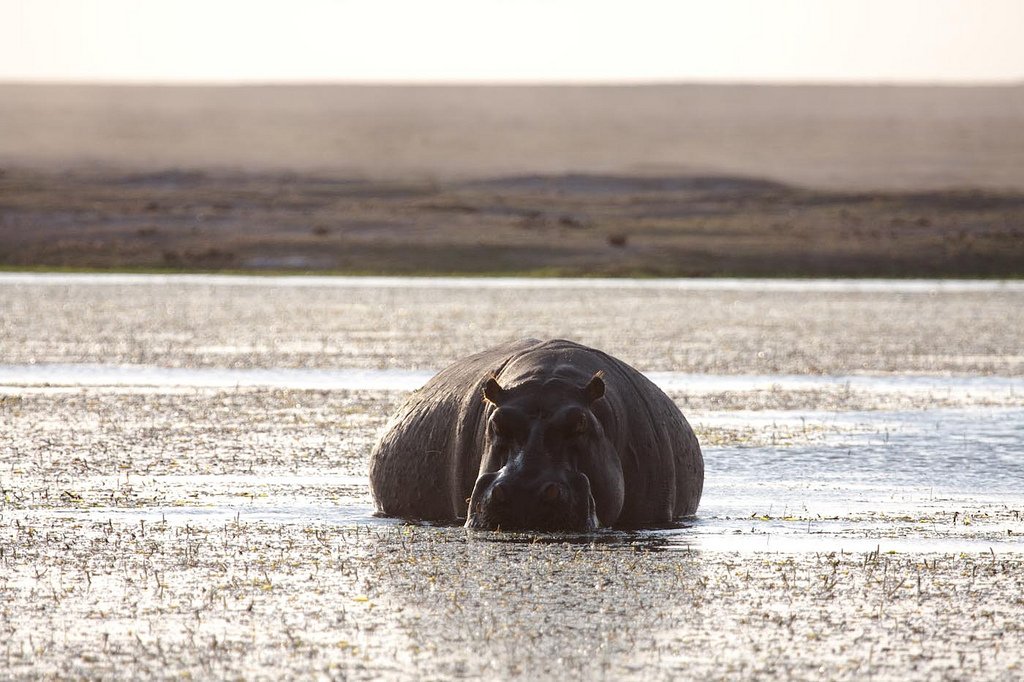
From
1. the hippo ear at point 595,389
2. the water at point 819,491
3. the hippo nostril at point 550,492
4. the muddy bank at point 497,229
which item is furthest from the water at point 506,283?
the hippo nostril at point 550,492

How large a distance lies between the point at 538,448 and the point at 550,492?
10.9 inches

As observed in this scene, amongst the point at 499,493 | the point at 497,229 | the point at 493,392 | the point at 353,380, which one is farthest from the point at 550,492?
the point at 497,229

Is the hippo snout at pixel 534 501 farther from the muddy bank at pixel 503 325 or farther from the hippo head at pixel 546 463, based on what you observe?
the muddy bank at pixel 503 325

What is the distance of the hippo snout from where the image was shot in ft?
32.2

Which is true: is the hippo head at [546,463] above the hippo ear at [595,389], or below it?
below

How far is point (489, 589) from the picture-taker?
8.68 meters

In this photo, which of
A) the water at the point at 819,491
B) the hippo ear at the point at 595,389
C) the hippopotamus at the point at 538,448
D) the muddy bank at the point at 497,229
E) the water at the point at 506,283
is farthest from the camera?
the muddy bank at the point at 497,229

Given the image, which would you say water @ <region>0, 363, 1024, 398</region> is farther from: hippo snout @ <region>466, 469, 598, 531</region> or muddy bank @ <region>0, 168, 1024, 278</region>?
muddy bank @ <region>0, 168, 1024, 278</region>

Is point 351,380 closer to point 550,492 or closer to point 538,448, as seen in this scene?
point 538,448

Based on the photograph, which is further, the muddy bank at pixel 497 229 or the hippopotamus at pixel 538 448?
the muddy bank at pixel 497 229

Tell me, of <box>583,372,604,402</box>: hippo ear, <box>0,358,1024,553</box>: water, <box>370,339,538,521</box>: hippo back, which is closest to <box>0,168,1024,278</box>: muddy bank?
<box>0,358,1024,553</box>: water

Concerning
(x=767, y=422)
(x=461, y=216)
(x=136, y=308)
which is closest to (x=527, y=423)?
(x=767, y=422)

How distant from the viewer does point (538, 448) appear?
9.96 m

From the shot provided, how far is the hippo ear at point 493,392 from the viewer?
10.1 m
